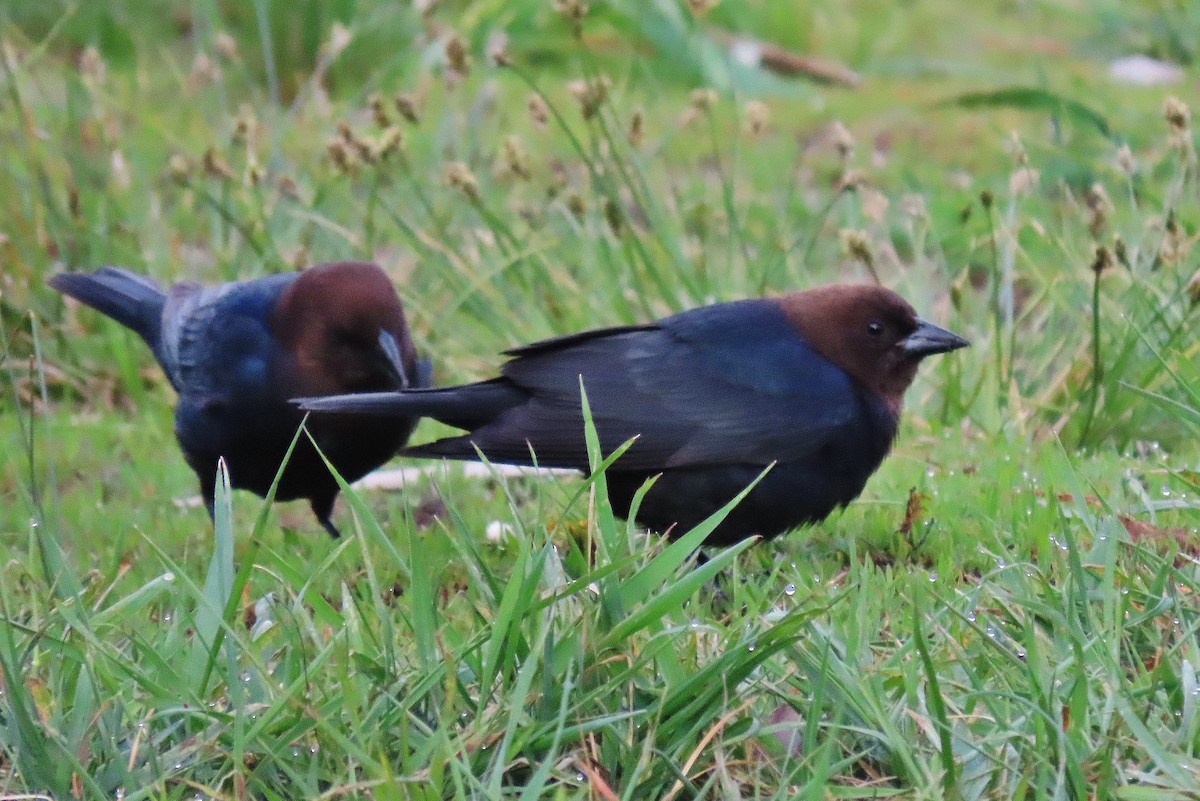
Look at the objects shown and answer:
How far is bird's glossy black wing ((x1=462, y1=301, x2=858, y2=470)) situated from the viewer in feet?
12.4

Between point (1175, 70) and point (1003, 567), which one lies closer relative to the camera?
point (1003, 567)

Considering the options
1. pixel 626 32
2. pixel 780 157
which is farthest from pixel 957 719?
pixel 626 32

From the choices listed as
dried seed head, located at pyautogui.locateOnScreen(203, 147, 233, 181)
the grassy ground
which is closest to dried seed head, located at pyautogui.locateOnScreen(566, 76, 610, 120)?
the grassy ground

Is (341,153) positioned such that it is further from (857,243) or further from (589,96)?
(857,243)

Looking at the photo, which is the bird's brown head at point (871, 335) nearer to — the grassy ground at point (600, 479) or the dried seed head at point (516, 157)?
the grassy ground at point (600, 479)

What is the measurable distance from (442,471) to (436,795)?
2584 millimetres

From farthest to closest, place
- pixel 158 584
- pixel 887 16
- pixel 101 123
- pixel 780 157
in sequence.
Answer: pixel 887 16 → pixel 780 157 → pixel 101 123 → pixel 158 584

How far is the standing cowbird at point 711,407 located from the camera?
376cm

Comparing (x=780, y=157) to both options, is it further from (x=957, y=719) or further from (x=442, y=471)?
(x=957, y=719)

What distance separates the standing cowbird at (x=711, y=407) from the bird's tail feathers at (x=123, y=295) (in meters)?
1.34

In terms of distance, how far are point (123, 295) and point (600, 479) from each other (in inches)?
105

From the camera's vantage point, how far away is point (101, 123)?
6.16 meters

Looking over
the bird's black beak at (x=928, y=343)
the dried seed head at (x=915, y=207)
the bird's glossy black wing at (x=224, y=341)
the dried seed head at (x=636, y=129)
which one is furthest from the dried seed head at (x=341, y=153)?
the bird's black beak at (x=928, y=343)

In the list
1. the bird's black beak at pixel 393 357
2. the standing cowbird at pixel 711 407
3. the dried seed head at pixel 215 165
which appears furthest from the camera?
the dried seed head at pixel 215 165
